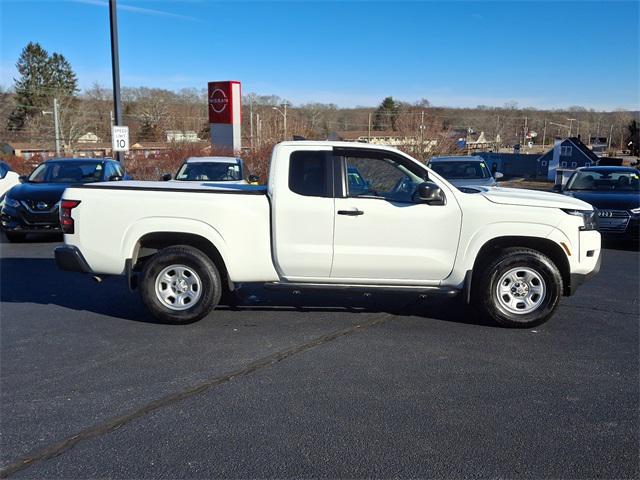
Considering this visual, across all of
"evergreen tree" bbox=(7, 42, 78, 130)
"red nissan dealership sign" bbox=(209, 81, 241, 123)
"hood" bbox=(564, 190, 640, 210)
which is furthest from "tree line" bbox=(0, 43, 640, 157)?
"hood" bbox=(564, 190, 640, 210)

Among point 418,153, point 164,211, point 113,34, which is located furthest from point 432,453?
point 418,153

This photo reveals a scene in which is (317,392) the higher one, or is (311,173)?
(311,173)

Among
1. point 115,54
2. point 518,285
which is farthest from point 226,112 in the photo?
point 518,285

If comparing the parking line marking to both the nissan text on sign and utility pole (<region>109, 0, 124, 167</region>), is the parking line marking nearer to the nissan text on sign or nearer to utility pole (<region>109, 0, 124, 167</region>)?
utility pole (<region>109, 0, 124, 167</region>)

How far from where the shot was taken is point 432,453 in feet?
11.5

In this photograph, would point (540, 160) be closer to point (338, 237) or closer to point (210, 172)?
point (210, 172)

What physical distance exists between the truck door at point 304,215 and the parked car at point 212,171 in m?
7.24

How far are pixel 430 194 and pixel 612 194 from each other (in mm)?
7682

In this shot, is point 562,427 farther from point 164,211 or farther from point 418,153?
point 418,153

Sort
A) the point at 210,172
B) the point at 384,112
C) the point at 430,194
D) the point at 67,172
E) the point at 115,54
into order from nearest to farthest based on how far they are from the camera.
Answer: the point at 430,194, the point at 67,172, the point at 210,172, the point at 115,54, the point at 384,112

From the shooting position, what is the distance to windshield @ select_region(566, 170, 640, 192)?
40.9 ft

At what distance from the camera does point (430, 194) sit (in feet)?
19.0

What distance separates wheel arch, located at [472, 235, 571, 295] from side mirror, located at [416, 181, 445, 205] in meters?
0.65

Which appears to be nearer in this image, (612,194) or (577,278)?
(577,278)
